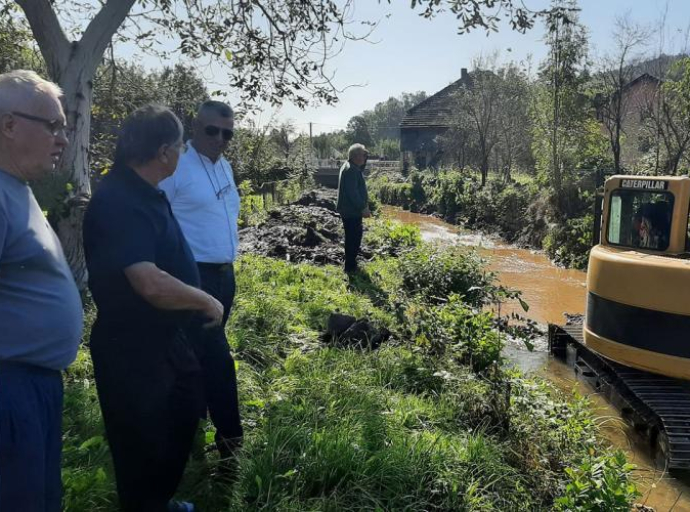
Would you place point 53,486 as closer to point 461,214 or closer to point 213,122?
point 213,122

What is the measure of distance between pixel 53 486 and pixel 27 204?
0.96 metres

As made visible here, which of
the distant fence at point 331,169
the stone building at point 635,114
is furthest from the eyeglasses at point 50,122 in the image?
the distant fence at point 331,169

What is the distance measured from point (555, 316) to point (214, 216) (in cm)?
790

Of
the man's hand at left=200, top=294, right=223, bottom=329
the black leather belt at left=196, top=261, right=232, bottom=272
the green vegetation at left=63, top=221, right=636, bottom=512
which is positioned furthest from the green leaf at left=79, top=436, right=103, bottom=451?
the man's hand at left=200, top=294, right=223, bottom=329

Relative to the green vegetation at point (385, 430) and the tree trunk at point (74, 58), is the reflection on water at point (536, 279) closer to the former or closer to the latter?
the green vegetation at point (385, 430)

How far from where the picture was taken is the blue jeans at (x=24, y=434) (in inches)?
68.0

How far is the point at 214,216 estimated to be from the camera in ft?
10.8

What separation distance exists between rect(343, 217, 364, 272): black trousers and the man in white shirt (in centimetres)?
474

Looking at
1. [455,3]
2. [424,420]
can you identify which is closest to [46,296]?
[424,420]

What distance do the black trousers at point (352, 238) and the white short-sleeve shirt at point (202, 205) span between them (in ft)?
15.8

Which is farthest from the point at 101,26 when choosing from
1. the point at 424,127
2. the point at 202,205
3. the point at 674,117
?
the point at 424,127

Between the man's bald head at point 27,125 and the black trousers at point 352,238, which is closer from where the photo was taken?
the man's bald head at point 27,125

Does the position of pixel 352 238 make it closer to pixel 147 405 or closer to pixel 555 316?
pixel 555 316

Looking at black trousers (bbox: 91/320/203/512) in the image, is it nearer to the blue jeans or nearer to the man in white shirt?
the blue jeans
